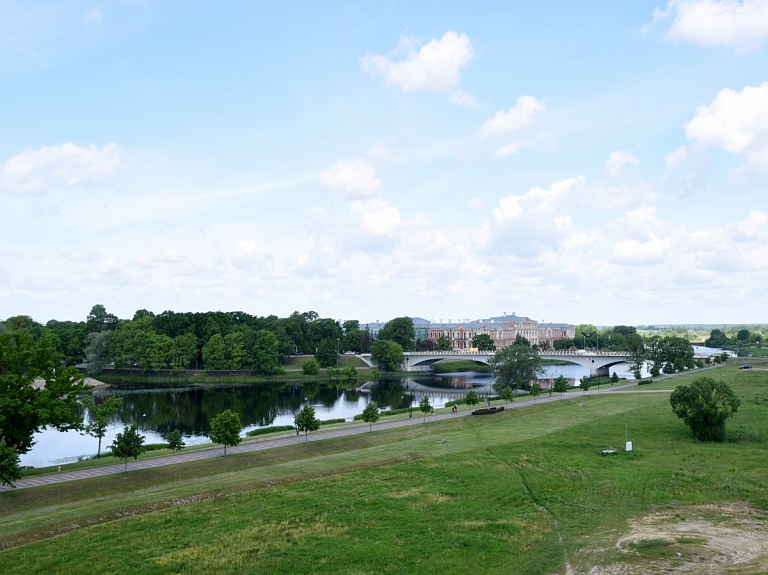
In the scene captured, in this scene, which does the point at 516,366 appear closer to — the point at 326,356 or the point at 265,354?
the point at 265,354

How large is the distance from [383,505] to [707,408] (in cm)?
3130

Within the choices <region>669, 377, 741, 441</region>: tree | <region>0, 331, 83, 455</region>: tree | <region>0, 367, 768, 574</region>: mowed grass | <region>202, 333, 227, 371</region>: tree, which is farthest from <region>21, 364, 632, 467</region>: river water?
<region>669, 377, 741, 441</region>: tree

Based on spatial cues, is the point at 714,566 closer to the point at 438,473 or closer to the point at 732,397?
the point at 438,473

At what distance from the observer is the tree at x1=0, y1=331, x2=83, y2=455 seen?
127ft

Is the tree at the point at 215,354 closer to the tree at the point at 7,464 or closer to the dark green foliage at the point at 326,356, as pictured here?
the dark green foliage at the point at 326,356

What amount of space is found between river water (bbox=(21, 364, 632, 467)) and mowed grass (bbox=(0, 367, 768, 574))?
25.4 meters

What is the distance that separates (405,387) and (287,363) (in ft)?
127

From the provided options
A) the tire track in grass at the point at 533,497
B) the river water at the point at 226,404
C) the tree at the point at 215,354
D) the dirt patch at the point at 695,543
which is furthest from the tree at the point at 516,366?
the dirt patch at the point at 695,543

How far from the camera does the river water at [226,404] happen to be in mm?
63719

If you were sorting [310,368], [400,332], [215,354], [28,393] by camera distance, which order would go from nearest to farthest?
[28,393]
[215,354]
[310,368]
[400,332]

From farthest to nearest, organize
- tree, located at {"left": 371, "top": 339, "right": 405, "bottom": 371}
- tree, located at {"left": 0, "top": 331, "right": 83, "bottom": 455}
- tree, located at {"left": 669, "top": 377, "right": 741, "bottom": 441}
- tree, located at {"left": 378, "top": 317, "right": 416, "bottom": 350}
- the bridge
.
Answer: tree, located at {"left": 378, "top": 317, "right": 416, "bottom": 350}
tree, located at {"left": 371, "top": 339, "right": 405, "bottom": 371}
the bridge
tree, located at {"left": 669, "top": 377, "right": 741, "bottom": 441}
tree, located at {"left": 0, "top": 331, "right": 83, "bottom": 455}

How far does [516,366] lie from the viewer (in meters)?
98.1

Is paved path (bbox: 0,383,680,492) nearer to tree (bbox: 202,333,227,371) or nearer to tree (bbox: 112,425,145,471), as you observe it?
tree (bbox: 112,425,145,471)

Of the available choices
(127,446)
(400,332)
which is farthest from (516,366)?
(400,332)
